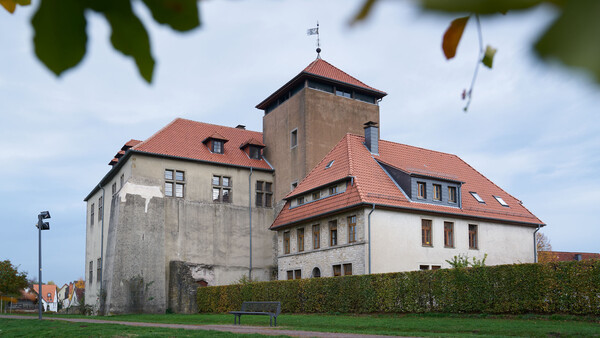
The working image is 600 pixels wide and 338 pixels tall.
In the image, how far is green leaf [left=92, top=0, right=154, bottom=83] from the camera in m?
1.10

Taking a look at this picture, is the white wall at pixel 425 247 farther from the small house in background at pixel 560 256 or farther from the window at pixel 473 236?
the small house in background at pixel 560 256

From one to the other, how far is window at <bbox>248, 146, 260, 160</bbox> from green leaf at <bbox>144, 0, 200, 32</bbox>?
41493 millimetres

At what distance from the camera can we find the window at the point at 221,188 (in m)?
40.2

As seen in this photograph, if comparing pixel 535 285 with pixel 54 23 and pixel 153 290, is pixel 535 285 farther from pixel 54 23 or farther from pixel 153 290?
pixel 153 290

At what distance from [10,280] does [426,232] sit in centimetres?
3626

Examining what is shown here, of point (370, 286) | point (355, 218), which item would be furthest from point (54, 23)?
point (355, 218)

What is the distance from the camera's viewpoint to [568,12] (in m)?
0.78

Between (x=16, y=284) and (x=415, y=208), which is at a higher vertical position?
(x=415, y=208)

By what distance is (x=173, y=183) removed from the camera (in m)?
A: 38.5

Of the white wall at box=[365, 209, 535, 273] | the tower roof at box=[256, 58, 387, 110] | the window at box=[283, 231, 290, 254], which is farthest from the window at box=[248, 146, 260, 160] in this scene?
the white wall at box=[365, 209, 535, 273]

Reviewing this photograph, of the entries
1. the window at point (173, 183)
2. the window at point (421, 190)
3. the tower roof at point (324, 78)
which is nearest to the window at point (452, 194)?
the window at point (421, 190)

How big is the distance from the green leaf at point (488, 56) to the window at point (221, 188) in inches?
1552

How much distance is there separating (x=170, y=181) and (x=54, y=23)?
125 ft

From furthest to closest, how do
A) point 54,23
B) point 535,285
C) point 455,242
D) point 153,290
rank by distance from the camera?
point 153,290
point 455,242
point 535,285
point 54,23
